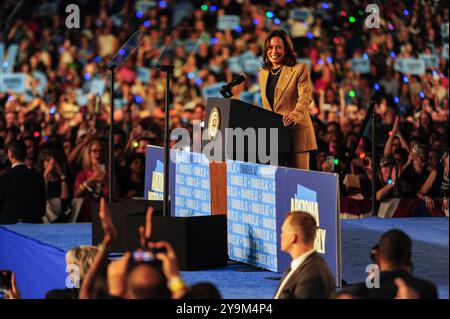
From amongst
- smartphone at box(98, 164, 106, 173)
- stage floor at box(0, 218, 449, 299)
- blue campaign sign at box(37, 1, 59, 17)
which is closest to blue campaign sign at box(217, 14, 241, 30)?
blue campaign sign at box(37, 1, 59, 17)

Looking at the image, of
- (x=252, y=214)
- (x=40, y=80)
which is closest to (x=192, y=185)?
(x=252, y=214)

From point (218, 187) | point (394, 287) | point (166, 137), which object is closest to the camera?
point (394, 287)

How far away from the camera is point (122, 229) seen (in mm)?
9008

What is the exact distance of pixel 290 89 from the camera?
9180 millimetres

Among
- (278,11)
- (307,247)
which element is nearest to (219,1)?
(278,11)

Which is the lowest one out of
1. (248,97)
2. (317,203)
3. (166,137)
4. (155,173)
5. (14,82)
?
(317,203)

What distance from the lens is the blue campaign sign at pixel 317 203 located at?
24.9 ft

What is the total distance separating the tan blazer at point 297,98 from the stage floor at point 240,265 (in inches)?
28.6

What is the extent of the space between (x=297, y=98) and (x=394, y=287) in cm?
353

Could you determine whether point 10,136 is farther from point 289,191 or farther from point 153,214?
point 289,191

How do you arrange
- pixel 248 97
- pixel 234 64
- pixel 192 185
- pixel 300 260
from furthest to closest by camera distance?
pixel 234 64, pixel 248 97, pixel 192 185, pixel 300 260

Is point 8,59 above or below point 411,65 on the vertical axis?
above

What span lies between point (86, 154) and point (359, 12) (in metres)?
3.86

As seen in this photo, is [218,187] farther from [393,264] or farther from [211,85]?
[211,85]
